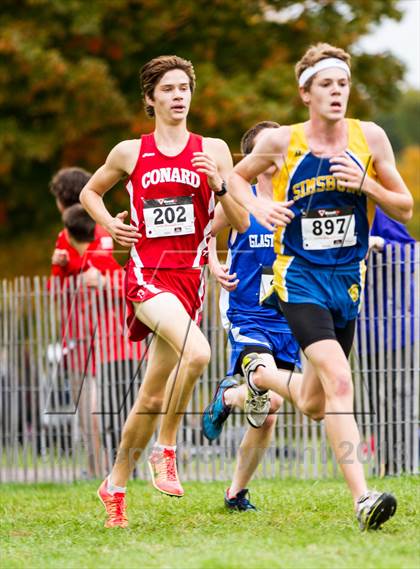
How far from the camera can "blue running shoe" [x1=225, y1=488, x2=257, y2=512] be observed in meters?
7.59

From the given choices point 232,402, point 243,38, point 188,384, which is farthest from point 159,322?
point 243,38

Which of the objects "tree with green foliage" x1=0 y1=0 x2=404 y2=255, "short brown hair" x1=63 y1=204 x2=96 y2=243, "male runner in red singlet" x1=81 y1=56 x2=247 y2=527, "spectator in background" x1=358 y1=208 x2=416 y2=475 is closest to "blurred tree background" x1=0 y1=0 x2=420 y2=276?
"tree with green foliage" x1=0 y1=0 x2=404 y2=255

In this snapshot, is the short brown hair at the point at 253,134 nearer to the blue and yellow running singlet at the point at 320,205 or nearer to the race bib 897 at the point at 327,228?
the blue and yellow running singlet at the point at 320,205

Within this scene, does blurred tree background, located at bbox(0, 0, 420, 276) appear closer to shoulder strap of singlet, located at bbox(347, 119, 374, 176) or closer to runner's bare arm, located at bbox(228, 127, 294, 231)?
runner's bare arm, located at bbox(228, 127, 294, 231)

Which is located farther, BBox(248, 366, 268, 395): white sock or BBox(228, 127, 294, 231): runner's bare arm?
BBox(248, 366, 268, 395): white sock

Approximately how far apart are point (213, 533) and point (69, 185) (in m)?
4.92

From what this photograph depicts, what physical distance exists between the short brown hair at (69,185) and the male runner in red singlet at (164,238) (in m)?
3.53

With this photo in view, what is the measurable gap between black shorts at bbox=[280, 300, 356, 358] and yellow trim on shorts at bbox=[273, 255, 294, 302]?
42 millimetres

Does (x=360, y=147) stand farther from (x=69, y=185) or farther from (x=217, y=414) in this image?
(x=69, y=185)

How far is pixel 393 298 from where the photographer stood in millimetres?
9984

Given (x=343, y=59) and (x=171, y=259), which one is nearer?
(x=343, y=59)

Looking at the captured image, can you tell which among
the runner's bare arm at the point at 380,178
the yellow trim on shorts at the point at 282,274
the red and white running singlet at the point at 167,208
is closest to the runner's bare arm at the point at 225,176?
the red and white running singlet at the point at 167,208

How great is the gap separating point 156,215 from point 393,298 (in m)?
3.59

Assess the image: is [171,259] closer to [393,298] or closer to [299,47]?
[393,298]
